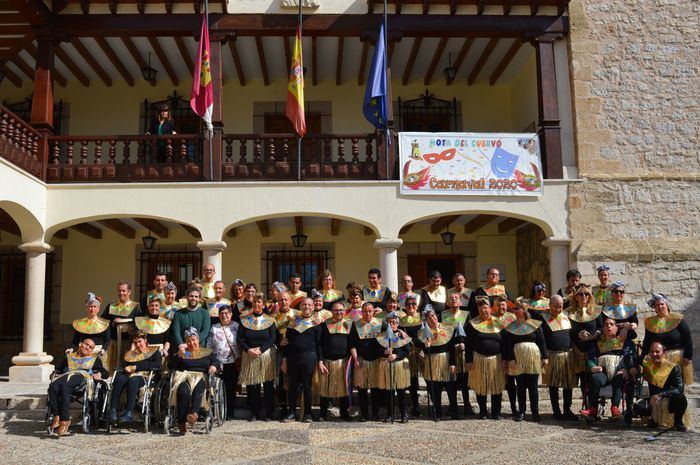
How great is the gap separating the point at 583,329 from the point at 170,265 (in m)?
7.70

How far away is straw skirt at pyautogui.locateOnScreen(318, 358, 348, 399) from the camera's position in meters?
6.51

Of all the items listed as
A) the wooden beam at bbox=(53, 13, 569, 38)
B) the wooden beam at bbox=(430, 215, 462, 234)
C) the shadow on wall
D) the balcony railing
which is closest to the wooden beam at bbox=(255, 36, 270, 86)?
the wooden beam at bbox=(53, 13, 569, 38)

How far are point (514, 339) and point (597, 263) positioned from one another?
3279 mm

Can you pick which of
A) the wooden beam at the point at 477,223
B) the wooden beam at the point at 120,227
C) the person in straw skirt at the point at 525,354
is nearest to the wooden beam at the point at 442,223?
the wooden beam at the point at 477,223

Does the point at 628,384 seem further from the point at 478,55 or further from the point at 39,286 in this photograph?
the point at 39,286

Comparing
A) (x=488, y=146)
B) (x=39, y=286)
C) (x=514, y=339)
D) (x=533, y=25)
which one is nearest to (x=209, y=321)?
(x=514, y=339)

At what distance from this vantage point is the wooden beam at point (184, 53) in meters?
9.93

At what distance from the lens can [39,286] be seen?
9.07m

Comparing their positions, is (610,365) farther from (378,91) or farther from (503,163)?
(378,91)

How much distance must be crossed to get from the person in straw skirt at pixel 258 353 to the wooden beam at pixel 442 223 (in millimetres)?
4930

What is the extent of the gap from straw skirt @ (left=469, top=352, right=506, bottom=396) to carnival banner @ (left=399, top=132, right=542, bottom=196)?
324 cm

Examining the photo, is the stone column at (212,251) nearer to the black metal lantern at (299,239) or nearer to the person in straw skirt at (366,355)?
the black metal lantern at (299,239)

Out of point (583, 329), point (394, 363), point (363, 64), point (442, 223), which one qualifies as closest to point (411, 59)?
point (363, 64)

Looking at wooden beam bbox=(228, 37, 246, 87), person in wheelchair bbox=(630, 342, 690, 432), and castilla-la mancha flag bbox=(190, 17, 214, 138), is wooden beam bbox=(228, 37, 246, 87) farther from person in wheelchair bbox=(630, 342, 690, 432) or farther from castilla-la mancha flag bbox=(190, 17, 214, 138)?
person in wheelchair bbox=(630, 342, 690, 432)
